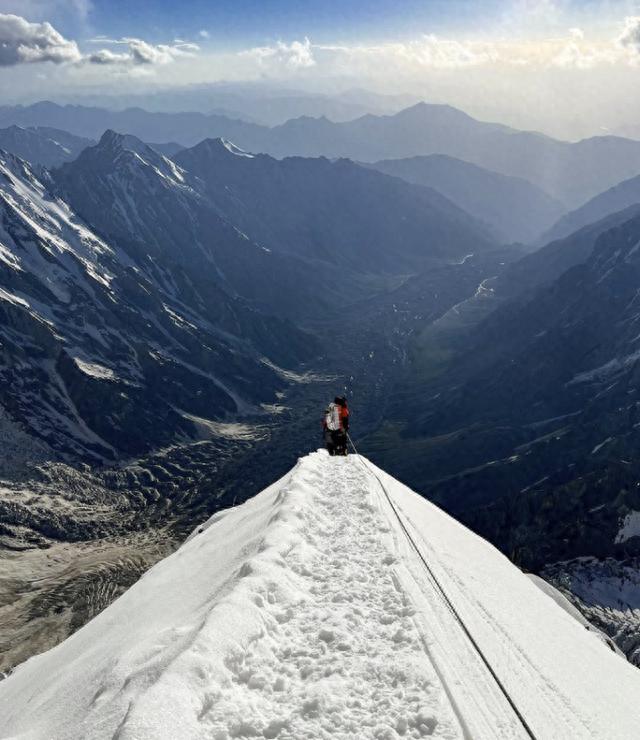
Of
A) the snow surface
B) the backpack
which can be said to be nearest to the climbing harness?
the snow surface

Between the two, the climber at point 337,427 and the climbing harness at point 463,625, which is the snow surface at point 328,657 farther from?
the climber at point 337,427

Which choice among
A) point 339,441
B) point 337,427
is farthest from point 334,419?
point 339,441

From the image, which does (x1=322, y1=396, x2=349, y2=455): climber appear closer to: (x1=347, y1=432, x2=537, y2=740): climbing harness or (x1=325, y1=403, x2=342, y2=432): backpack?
(x1=325, y1=403, x2=342, y2=432): backpack

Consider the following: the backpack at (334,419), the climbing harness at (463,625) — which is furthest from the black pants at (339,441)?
the climbing harness at (463,625)

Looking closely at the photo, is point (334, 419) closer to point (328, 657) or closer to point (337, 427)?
point (337, 427)

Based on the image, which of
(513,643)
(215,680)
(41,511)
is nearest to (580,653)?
(513,643)

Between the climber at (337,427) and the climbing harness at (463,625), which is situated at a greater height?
the climber at (337,427)
